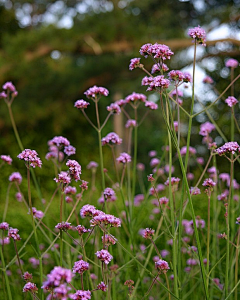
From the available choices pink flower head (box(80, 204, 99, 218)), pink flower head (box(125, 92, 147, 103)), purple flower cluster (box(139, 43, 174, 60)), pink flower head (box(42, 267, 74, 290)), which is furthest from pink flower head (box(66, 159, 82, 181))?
pink flower head (box(125, 92, 147, 103))

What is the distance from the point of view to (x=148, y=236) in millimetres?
1698

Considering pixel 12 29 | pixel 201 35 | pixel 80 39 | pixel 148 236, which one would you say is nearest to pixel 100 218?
pixel 148 236

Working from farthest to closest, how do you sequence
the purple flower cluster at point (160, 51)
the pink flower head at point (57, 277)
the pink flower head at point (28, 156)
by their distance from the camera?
1. the purple flower cluster at point (160, 51)
2. the pink flower head at point (28, 156)
3. the pink flower head at point (57, 277)

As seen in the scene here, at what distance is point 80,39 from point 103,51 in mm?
687

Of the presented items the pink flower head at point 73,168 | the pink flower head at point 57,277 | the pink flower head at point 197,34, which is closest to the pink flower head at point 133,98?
the pink flower head at point 197,34

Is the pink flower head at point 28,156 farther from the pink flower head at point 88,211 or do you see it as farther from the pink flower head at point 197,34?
the pink flower head at point 197,34

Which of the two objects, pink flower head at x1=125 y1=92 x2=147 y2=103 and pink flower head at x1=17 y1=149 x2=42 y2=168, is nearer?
pink flower head at x1=17 y1=149 x2=42 y2=168

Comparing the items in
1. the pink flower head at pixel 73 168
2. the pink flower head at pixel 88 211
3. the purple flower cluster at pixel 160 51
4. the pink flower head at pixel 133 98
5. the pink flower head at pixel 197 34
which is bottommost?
the pink flower head at pixel 88 211

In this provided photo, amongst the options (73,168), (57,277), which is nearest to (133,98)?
(73,168)

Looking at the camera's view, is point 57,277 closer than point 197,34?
Yes

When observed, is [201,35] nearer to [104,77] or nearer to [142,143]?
[104,77]

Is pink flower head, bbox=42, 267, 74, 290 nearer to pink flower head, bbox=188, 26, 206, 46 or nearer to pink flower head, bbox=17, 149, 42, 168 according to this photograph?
pink flower head, bbox=17, 149, 42, 168

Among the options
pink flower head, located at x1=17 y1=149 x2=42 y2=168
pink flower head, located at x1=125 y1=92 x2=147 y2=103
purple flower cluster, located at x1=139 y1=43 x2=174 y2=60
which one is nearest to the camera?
pink flower head, located at x1=17 y1=149 x2=42 y2=168

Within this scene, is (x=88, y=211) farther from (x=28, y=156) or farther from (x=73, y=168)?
(x=28, y=156)
